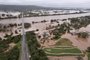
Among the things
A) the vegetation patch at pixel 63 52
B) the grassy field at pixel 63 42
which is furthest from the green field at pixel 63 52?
the grassy field at pixel 63 42

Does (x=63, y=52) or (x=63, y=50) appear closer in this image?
(x=63, y=52)

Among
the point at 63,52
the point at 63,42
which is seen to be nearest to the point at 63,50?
the point at 63,52

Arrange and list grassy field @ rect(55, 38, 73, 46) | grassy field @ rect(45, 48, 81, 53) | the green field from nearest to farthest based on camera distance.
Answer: the green field, grassy field @ rect(45, 48, 81, 53), grassy field @ rect(55, 38, 73, 46)

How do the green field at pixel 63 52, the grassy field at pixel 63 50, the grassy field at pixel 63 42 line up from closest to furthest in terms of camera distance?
the green field at pixel 63 52
the grassy field at pixel 63 50
the grassy field at pixel 63 42

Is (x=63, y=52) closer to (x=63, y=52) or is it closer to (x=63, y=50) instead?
(x=63, y=52)

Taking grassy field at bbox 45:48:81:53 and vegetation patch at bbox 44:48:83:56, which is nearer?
vegetation patch at bbox 44:48:83:56

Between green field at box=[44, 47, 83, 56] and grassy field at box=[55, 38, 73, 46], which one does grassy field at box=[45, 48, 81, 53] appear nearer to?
green field at box=[44, 47, 83, 56]

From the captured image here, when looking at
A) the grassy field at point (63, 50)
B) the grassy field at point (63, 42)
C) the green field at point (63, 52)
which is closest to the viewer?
the green field at point (63, 52)

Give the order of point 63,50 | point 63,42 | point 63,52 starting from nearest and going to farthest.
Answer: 1. point 63,52
2. point 63,50
3. point 63,42

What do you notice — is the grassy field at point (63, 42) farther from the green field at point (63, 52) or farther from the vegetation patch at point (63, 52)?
the vegetation patch at point (63, 52)

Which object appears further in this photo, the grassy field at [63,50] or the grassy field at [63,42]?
the grassy field at [63,42]

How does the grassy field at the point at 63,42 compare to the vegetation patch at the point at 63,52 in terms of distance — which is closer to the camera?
the vegetation patch at the point at 63,52

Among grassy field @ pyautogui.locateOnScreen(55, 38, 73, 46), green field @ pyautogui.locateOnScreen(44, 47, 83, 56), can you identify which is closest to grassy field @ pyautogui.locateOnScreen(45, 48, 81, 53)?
green field @ pyautogui.locateOnScreen(44, 47, 83, 56)
